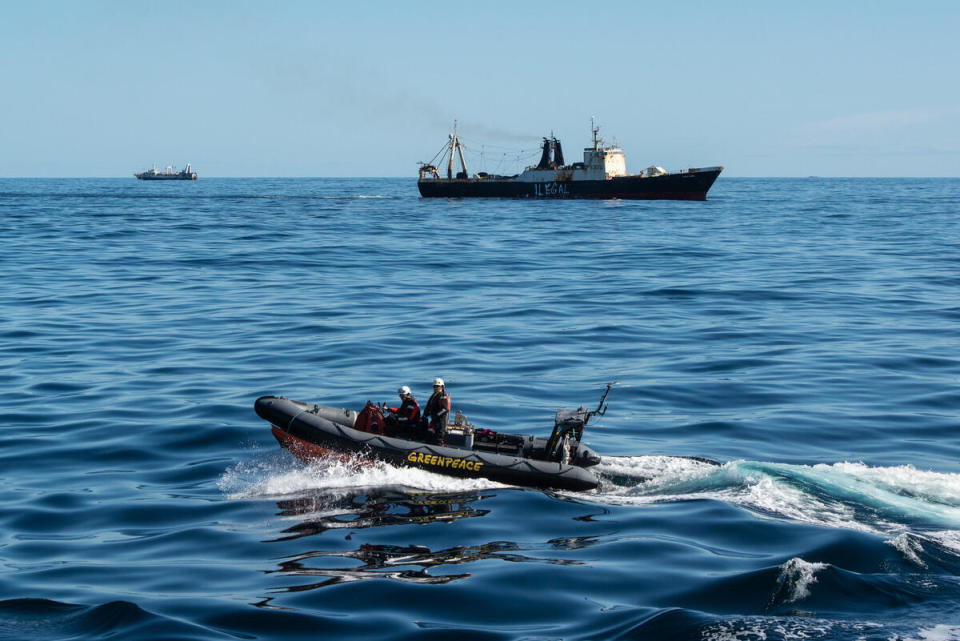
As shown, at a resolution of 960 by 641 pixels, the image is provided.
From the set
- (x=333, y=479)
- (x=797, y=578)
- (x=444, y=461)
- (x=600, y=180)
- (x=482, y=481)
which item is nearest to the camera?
(x=797, y=578)

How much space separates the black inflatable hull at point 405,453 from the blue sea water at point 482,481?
1.19ft

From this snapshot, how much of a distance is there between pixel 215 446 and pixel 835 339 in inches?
870

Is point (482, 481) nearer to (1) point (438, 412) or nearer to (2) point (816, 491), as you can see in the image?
(1) point (438, 412)

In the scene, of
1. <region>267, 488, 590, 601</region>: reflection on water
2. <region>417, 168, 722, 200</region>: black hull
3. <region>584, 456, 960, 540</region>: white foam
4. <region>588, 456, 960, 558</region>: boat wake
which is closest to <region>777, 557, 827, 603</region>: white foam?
<region>588, 456, 960, 558</region>: boat wake

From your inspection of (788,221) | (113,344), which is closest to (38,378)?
(113,344)

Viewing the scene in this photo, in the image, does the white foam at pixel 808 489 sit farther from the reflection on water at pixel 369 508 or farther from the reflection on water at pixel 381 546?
the reflection on water at pixel 381 546

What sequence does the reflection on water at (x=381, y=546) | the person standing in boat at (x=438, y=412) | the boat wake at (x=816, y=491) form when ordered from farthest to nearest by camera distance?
the person standing in boat at (x=438, y=412) → the boat wake at (x=816, y=491) → the reflection on water at (x=381, y=546)

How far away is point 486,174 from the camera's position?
143 metres

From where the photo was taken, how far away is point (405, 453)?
18.8 metres

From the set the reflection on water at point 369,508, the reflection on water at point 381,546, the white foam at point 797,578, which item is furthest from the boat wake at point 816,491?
the reflection on water at point 381,546

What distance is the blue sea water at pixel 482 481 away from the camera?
12.4 m

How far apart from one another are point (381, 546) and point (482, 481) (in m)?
3.97

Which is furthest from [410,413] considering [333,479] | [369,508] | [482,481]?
[369,508]

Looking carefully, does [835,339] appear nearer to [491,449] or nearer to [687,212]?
[491,449]
